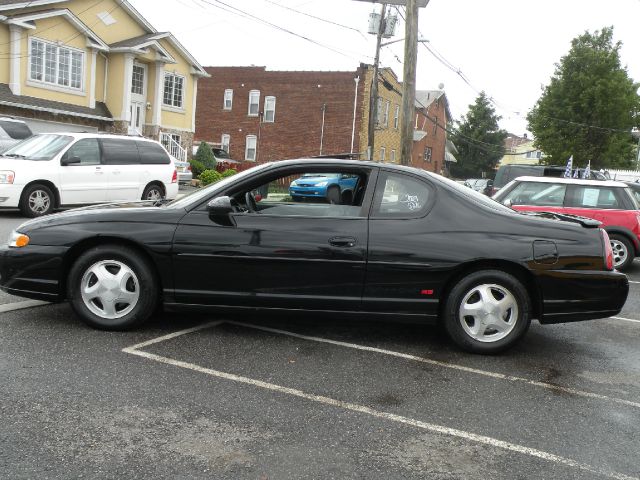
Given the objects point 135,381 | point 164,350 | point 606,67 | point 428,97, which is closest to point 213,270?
point 164,350

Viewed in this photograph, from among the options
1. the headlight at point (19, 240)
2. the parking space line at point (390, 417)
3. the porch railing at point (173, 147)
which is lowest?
the parking space line at point (390, 417)

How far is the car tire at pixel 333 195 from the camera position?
204 inches

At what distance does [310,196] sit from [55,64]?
→ 22940 millimetres

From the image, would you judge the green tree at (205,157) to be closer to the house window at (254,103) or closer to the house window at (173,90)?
the house window at (173,90)

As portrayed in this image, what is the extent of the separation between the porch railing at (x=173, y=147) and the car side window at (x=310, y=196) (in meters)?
25.0

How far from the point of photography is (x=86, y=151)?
12.3 meters

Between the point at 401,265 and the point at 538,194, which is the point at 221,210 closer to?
the point at 401,265

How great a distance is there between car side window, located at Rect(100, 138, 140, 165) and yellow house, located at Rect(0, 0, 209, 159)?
11.6 meters

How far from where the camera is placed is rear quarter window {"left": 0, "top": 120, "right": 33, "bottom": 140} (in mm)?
16859

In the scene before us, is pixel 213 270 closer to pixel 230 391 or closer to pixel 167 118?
pixel 230 391

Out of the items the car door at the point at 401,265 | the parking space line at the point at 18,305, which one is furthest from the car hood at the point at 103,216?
the car door at the point at 401,265

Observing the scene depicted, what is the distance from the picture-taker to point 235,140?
4328 cm

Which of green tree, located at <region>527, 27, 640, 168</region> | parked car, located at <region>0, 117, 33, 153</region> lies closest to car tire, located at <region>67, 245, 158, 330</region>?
parked car, located at <region>0, 117, 33, 153</region>

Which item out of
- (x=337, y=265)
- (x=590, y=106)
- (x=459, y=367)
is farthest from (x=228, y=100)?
(x=459, y=367)
